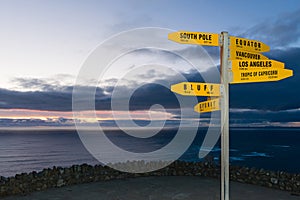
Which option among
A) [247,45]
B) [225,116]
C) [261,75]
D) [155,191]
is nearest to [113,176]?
[155,191]

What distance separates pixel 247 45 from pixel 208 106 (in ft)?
5.05

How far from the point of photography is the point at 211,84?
19.1 feet

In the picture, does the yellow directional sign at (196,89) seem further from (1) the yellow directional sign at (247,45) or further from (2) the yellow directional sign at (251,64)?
(1) the yellow directional sign at (247,45)

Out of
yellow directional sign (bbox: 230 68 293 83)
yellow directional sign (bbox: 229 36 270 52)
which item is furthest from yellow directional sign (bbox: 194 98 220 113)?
yellow directional sign (bbox: 229 36 270 52)

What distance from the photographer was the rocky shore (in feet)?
32.4

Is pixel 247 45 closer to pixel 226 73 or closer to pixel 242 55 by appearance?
pixel 242 55

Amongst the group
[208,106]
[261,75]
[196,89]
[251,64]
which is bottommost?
[208,106]

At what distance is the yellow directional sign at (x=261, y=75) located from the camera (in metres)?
5.45

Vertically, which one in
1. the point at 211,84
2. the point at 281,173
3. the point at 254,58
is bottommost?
the point at 281,173

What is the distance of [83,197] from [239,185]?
5948 millimetres

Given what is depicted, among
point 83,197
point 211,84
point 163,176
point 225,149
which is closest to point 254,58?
point 211,84

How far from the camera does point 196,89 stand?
5.77 m

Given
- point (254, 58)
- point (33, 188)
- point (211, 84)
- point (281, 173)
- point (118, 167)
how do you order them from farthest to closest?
point (118, 167) < point (281, 173) < point (33, 188) < point (254, 58) < point (211, 84)

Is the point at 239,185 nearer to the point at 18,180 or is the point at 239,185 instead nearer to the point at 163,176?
the point at 163,176
